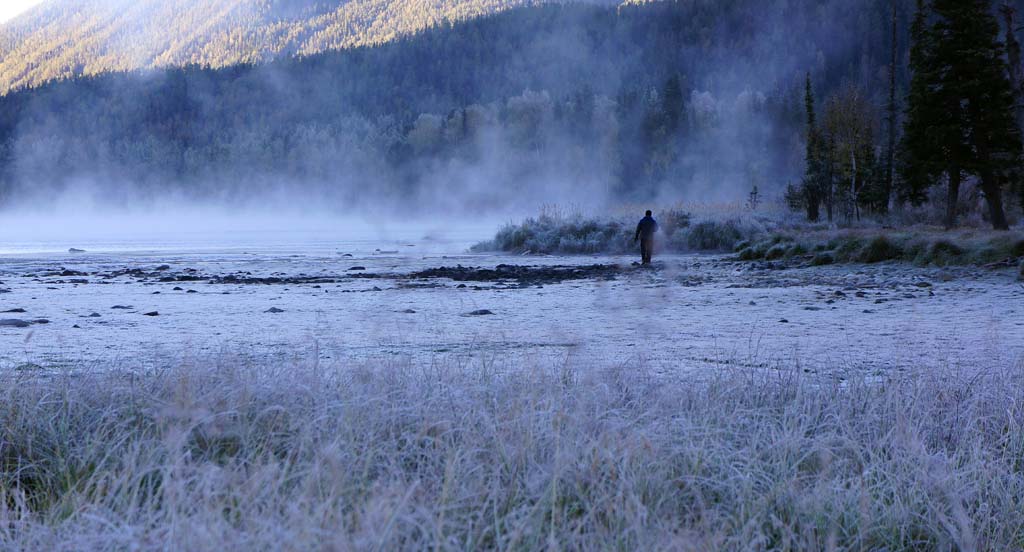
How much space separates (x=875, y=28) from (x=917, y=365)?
111027mm

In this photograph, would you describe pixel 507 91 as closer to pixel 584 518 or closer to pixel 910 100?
pixel 910 100

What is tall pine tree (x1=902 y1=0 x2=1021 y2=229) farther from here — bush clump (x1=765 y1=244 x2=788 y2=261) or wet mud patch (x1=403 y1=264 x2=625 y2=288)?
wet mud patch (x1=403 y1=264 x2=625 y2=288)

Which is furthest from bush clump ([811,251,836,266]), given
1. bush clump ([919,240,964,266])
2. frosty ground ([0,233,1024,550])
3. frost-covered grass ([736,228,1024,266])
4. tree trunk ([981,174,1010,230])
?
frosty ground ([0,233,1024,550])

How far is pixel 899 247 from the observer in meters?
15.8

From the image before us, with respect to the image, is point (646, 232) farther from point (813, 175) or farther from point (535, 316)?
point (813, 175)

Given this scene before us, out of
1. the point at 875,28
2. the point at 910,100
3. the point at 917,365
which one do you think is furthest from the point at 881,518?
the point at 875,28

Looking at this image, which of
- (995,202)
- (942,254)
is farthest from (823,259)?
(995,202)

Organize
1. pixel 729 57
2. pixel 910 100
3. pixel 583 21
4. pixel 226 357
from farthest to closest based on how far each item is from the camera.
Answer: pixel 583 21 → pixel 729 57 → pixel 910 100 → pixel 226 357

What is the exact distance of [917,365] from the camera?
5.34 m

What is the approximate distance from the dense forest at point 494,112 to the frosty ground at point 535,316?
61729mm

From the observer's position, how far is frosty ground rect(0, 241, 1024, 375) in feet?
19.6

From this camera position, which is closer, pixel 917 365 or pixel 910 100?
pixel 917 365

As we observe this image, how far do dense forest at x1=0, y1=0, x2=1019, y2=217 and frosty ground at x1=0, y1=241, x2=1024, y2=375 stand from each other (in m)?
61.7

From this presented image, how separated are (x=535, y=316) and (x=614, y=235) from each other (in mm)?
16778
